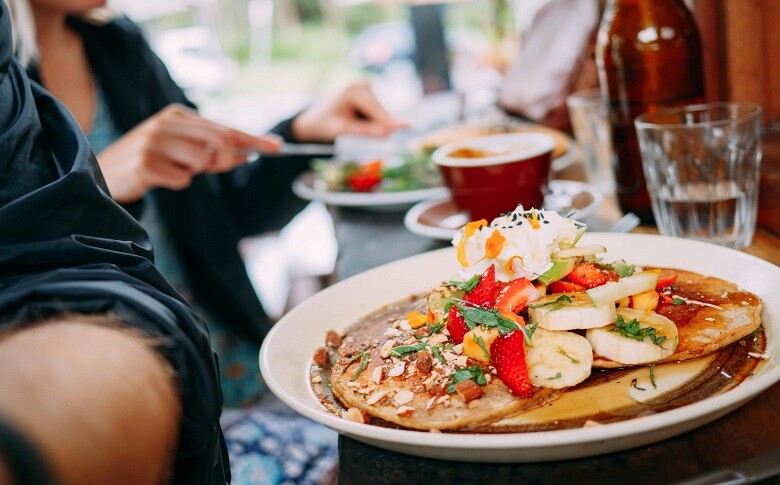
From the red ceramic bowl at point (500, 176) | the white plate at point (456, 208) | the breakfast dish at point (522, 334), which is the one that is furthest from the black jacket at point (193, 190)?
the breakfast dish at point (522, 334)

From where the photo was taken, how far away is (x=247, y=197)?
2549 mm

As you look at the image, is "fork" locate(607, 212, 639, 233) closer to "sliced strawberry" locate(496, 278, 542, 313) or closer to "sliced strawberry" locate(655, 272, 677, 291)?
"sliced strawberry" locate(655, 272, 677, 291)

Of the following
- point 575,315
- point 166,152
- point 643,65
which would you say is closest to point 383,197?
point 166,152

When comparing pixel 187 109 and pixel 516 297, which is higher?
pixel 187 109

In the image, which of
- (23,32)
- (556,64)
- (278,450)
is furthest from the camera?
(556,64)

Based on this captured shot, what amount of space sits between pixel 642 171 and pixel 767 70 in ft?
1.09

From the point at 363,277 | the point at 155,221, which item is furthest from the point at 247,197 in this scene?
the point at 363,277

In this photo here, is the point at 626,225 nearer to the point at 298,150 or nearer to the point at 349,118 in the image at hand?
the point at 298,150

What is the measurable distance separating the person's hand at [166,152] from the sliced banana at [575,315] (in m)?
1.16

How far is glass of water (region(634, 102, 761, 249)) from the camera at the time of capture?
1076mm

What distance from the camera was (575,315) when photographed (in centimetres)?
76

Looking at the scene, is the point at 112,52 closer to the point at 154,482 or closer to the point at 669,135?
the point at 669,135

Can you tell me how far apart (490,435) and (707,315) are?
33 centimetres

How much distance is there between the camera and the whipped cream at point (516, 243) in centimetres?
84
